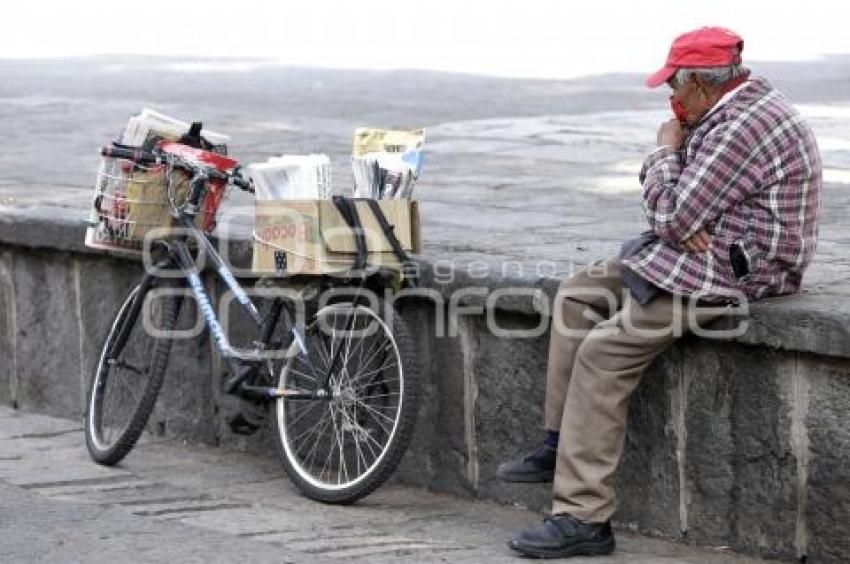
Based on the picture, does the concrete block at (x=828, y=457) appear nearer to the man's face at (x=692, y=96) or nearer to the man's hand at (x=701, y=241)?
the man's hand at (x=701, y=241)

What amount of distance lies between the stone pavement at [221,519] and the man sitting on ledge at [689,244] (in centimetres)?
27

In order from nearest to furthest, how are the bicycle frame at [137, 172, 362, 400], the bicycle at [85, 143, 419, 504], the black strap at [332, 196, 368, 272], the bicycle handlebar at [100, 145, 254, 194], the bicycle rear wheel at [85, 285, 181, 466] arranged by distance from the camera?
the black strap at [332, 196, 368, 272] < the bicycle at [85, 143, 419, 504] < the bicycle frame at [137, 172, 362, 400] < the bicycle handlebar at [100, 145, 254, 194] < the bicycle rear wheel at [85, 285, 181, 466]

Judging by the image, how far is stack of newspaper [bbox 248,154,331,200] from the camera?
6273mm

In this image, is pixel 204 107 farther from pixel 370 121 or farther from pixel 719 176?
pixel 719 176

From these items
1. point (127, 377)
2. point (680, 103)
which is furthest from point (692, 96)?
point (127, 377)

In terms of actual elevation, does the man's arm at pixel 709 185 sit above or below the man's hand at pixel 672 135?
below

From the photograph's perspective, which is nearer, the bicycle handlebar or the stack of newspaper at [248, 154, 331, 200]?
the stack of newspaper at [248, 154, 331, 200]

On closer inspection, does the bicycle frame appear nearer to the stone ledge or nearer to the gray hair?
the stone ledge

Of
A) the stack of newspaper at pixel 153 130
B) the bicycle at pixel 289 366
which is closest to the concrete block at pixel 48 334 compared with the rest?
the bicycle at pixel 289 366

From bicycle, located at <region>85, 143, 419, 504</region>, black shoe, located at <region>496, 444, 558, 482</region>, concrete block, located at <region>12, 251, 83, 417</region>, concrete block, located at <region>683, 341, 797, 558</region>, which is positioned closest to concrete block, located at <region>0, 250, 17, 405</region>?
concrete block, located at <region>12, 251, 83, 417</region>

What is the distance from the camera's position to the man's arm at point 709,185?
542 cm

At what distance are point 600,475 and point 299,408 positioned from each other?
4.43 feet

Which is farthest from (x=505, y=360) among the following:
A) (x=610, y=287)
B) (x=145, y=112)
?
(x=145, y=112)

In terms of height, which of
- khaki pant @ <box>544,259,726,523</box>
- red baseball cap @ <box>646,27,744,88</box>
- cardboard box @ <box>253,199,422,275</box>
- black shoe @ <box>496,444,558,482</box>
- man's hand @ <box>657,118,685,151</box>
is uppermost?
red baseball cap @ <box>646,27,744,88</box>
